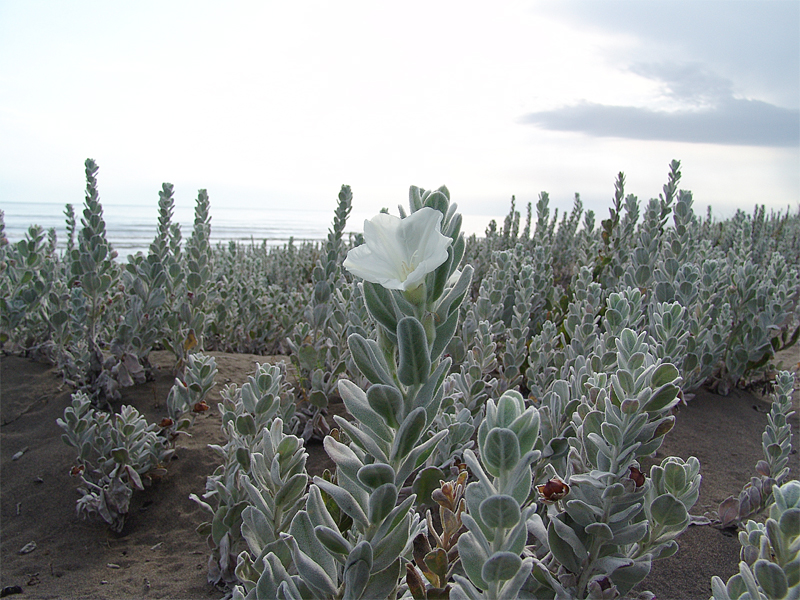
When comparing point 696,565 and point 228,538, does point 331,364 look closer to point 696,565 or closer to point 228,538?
point 228,538

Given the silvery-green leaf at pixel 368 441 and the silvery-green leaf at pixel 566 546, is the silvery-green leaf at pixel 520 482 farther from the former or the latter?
the silvery-green leaf at pixel 566 546

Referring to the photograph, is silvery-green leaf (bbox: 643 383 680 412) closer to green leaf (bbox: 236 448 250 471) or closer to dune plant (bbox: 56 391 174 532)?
green leaf (bbox: 236 448 250 471)

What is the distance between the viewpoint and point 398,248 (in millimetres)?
950

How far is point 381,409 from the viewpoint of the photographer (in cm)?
90

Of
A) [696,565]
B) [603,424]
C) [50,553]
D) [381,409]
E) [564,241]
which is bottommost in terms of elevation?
[50,553]

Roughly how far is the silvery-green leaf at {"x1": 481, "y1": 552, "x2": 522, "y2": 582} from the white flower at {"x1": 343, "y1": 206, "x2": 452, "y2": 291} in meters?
0.46

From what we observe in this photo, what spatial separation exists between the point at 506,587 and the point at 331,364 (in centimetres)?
257

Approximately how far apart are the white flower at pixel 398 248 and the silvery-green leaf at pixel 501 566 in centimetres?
46

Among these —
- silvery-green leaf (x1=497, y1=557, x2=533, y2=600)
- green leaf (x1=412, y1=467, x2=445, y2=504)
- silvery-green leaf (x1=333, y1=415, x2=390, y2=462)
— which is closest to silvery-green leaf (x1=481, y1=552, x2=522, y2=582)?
silvery-green leaf (x1=497, y1=557, x2=533, y2=600)

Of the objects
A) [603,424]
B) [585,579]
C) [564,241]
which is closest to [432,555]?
[585,579]

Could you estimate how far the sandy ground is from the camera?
2131mm

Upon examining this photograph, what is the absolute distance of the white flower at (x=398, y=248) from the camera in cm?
87

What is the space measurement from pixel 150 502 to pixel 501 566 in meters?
2.51

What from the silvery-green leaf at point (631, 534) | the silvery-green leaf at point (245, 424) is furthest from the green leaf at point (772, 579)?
the silvery-green leaf at point (245, 424)
